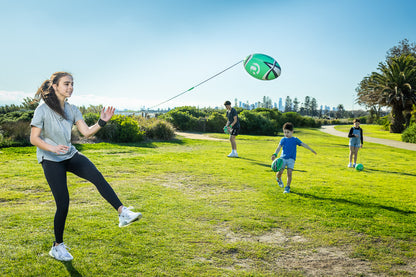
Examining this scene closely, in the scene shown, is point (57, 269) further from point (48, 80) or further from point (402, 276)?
point (402, 276)

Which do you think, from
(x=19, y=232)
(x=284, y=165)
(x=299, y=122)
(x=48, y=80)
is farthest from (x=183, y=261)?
(x=299, y=122)

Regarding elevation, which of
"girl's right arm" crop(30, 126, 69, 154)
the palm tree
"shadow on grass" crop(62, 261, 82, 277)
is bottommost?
"shadow on grass" crop(62, 261, 82, 277)

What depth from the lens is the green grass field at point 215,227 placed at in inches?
129

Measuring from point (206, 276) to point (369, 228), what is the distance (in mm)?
2837

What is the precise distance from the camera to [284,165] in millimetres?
6426

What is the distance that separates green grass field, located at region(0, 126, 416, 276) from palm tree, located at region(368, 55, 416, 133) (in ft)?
93.2

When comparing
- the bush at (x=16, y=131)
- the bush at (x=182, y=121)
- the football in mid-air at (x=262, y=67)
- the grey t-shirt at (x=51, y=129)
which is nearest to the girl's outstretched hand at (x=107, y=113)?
the grey t-shirt at (x=51, y=129)

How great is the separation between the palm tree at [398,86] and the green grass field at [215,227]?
28.4 meters

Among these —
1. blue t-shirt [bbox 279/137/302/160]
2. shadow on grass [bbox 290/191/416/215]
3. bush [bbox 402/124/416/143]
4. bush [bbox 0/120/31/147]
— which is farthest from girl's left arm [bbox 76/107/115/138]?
bush [bbox 402/124/416/143]

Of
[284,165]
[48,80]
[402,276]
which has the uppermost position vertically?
[48,80]

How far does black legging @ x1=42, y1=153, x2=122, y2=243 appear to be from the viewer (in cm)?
312

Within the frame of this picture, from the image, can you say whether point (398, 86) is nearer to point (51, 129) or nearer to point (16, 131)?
point (16, 131)

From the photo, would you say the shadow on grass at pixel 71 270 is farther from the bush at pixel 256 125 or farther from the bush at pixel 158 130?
the bush at pixel 256 125

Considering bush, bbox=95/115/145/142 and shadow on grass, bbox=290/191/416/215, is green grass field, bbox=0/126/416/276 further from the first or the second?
bush, bbox=95/115/145/142
